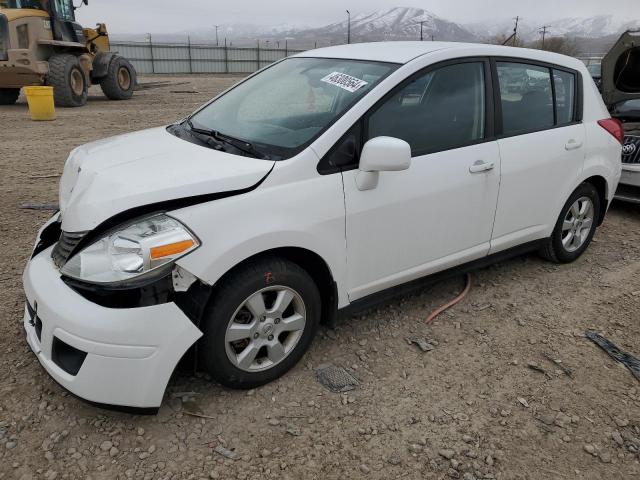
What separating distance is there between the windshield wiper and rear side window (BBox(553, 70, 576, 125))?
235 centimetres

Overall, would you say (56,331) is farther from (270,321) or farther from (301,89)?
(301,89)

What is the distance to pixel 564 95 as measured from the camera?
386 cm

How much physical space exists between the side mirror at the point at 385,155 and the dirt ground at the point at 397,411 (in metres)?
1.09

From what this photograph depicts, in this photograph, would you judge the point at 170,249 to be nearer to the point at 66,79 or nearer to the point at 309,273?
the point at 309,273

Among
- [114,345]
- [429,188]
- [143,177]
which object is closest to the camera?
[114,345]

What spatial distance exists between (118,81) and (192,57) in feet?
76.3

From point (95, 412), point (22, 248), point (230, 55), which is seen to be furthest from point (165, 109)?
point (230, 55)

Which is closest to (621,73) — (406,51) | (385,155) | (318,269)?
(406,51)

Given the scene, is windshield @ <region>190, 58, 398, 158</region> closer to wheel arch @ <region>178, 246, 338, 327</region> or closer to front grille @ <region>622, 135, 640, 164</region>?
wheel arch @ <region>178, 246, 338, 327</region>

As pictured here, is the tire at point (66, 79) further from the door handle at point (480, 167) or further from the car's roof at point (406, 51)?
the door handle at point (480, 167)

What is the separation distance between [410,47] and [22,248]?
10.9 ft

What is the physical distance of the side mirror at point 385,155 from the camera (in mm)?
2547

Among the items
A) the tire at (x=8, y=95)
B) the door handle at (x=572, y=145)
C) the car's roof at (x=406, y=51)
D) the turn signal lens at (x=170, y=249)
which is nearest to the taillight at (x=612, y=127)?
the door handle at (x=572, y=145)

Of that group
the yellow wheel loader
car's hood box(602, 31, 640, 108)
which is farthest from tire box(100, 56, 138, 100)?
car's hood box(602, 31, 640, 108)
